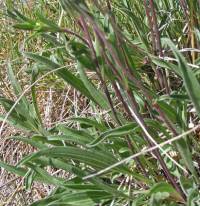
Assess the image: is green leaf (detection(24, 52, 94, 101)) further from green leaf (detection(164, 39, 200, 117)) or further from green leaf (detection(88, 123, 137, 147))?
green leaf (detection(164, 39, 200, 117))

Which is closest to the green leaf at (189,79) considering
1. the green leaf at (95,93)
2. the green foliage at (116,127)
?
the green foliage at (116,127)

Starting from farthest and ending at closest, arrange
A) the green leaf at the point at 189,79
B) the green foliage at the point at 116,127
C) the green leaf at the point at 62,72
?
the green leaf at the point at 62,72 < the green foliage at the point at 116,127 < the green leaf at the point at 189,79

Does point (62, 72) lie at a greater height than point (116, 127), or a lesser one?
greater

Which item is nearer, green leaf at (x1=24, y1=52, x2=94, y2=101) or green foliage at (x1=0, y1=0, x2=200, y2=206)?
green foliage at (x1=0, y1=0, x2=200, y2=206)

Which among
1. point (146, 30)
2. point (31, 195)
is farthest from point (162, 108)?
point (31, 195)

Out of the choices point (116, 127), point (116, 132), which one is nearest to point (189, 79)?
point (116, 132)

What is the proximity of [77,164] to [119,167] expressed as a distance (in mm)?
182

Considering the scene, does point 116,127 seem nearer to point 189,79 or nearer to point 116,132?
point 116,132

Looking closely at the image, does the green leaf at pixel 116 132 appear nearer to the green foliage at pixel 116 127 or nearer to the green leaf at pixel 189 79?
the green foliage at pixel 116 127

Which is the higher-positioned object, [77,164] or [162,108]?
[162,108]

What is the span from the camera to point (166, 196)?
3.74ft

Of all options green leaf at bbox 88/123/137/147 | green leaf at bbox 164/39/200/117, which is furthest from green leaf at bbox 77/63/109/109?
green leaf at bbox 164/39/200/117

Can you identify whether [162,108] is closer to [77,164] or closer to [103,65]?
[103,65]

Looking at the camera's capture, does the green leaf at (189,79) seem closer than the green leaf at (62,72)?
Yes
